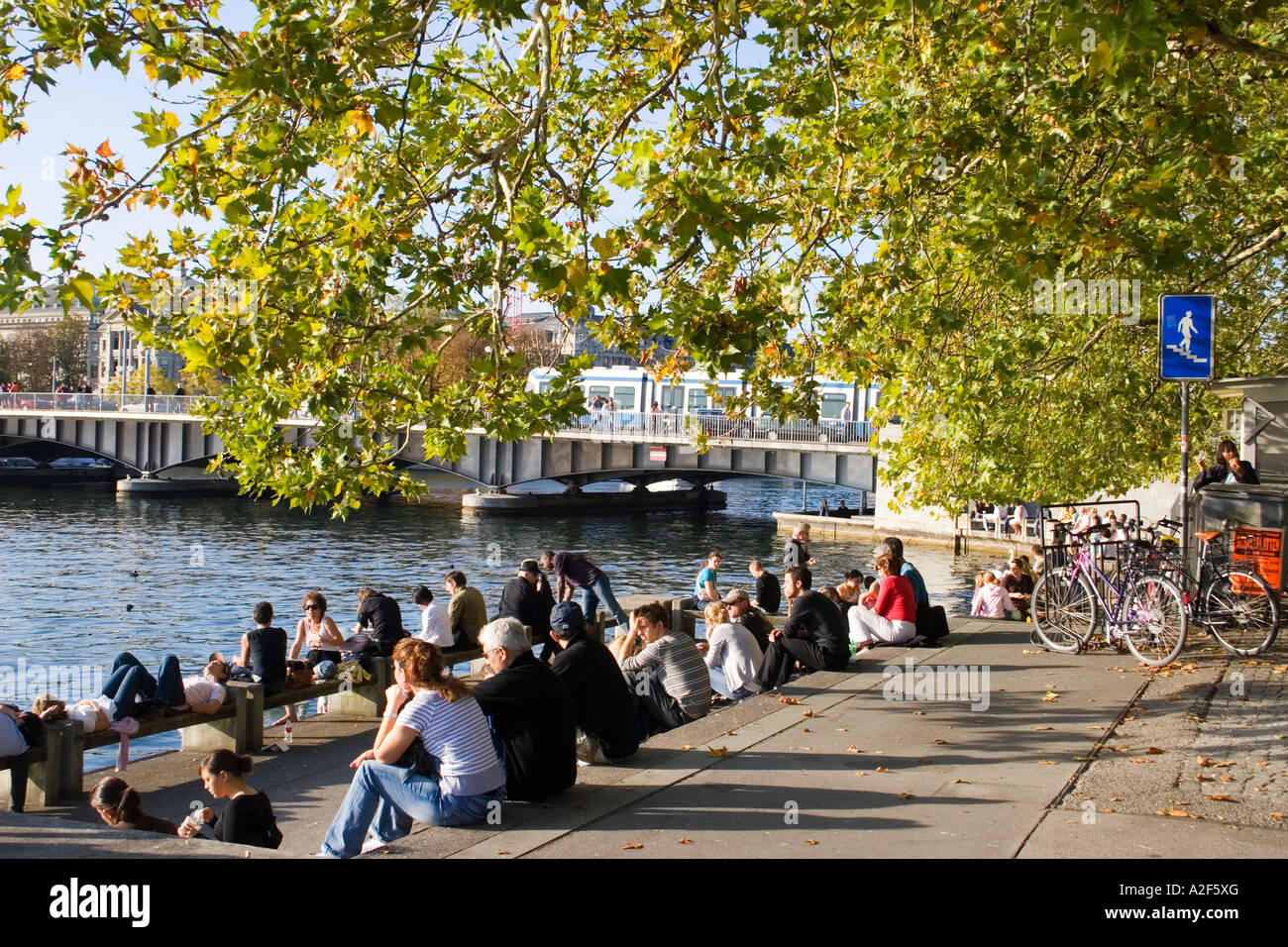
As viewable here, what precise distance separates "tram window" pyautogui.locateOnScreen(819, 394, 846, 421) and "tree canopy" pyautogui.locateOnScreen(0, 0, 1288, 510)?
41788 mm

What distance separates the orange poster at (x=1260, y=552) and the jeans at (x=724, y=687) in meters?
5.08

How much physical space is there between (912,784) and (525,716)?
89.7 inches

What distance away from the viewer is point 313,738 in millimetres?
12211

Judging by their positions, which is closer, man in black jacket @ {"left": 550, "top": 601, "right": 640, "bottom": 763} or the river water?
man in black jacket @ {"left": 550, "top": 601, "right": 640, "bottom": 763}

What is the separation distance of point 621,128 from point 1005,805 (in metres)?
5.99

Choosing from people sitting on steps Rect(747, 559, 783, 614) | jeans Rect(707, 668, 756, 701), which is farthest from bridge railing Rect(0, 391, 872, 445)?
jeans Rect(707, 668, 756, 701)

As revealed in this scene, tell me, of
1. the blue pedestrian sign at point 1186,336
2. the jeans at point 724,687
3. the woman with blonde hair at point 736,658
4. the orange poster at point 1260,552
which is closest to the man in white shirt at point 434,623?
the jeans at point 724,687

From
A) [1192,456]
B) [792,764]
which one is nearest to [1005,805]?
[792,764]

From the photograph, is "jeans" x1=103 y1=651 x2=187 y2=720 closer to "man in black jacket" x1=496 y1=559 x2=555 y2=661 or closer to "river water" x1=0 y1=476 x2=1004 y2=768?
"man in black jacket" x1=496 y1=559 x2=555 y2=661

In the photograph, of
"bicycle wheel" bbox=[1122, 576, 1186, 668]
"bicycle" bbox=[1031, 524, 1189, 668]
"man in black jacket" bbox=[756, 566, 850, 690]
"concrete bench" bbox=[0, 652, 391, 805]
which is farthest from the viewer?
"man in black jacket" bbox=[756, 566, 850, 690]

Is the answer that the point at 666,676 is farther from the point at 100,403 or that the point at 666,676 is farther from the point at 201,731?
the point at 100,403

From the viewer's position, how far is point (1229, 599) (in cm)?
1102

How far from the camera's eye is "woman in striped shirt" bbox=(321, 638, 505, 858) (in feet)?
20.7

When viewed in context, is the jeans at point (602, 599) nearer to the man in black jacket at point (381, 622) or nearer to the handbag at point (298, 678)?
the man in black jacket at point (381, 622)
